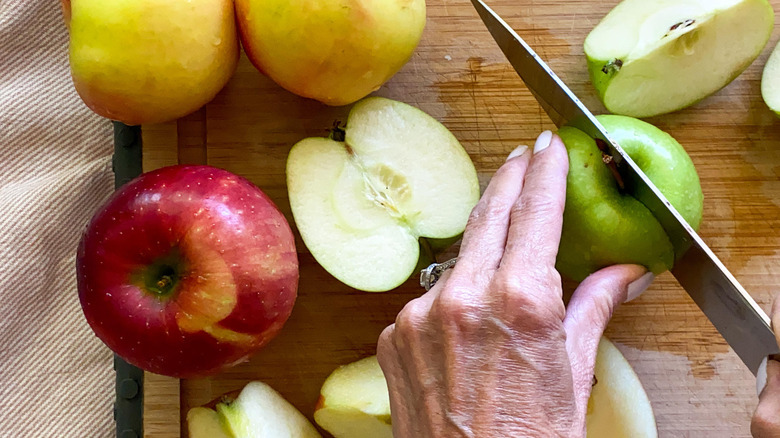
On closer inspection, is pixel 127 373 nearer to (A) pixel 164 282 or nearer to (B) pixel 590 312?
(A) pixel 164 282

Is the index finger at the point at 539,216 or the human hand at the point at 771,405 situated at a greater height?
the index finger at the point at 539,216

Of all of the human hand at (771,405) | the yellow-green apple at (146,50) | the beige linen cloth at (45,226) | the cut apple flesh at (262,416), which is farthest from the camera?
the beige linen cloth at (45,226)

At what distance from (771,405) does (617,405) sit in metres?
0.26

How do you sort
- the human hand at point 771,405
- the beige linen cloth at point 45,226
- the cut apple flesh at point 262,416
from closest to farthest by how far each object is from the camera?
1. the human hand at point 771,405
2. the cut apple flesh at point 262,416
3. the beige linen cloth at point 45,226

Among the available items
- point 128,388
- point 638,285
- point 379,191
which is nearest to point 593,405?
point 638,285

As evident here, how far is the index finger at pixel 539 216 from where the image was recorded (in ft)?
2.62

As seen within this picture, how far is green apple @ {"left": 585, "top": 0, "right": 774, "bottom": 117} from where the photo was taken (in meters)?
0.98

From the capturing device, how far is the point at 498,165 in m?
1.06

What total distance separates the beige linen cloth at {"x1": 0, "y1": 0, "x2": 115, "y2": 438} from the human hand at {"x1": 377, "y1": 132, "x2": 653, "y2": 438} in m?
0.52

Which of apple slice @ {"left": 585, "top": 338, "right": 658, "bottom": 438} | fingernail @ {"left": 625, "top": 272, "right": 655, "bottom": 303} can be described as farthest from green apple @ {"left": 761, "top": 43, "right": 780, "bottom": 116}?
apple slice @ {"left": 585, "top": 338, "right": 658, "bottom": 438}

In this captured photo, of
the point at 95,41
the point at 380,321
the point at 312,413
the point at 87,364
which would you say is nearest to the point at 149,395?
the point at 87,364

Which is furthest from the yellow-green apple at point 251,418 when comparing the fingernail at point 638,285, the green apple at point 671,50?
the green apple at point 671,50

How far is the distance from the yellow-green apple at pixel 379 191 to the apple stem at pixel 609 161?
0.18 metres

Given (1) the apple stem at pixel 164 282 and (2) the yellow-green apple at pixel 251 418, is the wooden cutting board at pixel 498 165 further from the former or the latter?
(1) the apple stem at pixel 164 282
